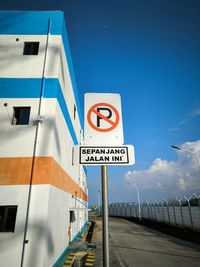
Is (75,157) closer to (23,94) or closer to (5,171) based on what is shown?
(5,171)

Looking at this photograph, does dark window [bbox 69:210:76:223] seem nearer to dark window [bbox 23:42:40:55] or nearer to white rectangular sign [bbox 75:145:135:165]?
dark window [bbox 23:42:40:55]

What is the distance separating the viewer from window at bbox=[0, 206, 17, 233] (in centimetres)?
609

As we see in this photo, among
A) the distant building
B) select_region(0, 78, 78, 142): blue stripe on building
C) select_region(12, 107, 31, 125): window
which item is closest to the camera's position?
the distant building

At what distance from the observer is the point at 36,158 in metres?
6.89

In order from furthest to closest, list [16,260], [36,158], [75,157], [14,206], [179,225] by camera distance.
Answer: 1. [179,225]
2. [36,158]
3. [14,206]
4. [16,260]
5. [75,157]

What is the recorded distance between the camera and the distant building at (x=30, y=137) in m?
5.99

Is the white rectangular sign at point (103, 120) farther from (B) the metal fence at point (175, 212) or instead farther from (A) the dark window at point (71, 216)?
(B) the metal fence at point (175, 212)

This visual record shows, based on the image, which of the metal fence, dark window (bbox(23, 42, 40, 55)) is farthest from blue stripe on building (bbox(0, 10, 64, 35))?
the metal fence

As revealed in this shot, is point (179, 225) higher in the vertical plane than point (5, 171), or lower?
lower

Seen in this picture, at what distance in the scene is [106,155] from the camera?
7.39ft

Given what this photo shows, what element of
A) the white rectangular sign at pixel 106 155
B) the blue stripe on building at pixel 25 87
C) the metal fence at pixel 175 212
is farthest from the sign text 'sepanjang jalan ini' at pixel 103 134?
the metal fence at pixel 175 212

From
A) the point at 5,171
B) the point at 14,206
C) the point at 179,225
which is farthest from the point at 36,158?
the point at 179,225

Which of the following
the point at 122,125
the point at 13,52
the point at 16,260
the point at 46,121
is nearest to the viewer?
the point at 122,125

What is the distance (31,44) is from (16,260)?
29.2ft
